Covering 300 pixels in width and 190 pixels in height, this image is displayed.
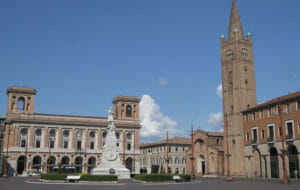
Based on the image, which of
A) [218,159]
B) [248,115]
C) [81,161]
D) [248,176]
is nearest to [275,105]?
[248,115]

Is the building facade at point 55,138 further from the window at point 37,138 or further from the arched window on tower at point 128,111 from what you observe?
the arched window on tower at point 128,111

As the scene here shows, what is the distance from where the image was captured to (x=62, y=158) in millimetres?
84938

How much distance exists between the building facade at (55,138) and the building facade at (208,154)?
17.8m

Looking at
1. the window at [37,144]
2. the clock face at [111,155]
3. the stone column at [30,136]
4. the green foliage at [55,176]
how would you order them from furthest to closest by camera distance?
the window at [37,144], the stone column at [30,136], the clock face at [111,155], the green foliage at [55,176]

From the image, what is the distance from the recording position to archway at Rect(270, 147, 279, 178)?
5579 cm

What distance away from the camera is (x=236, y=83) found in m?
72.6

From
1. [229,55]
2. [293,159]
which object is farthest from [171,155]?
[293,159]

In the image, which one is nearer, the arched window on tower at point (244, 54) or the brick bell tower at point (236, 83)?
the brick bell tower at point (236, 83)

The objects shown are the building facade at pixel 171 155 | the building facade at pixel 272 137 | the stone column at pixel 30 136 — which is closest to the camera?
the building facade at pixel 272 137

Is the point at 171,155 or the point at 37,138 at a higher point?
the point at 37,138

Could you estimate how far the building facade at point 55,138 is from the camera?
264ft

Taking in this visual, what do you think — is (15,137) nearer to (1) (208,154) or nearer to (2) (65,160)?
(2) (65,160)

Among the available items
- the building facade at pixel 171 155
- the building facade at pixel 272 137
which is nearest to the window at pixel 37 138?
the building facade at pixel 171 155

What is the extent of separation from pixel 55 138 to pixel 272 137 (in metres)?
Result: 54.4
